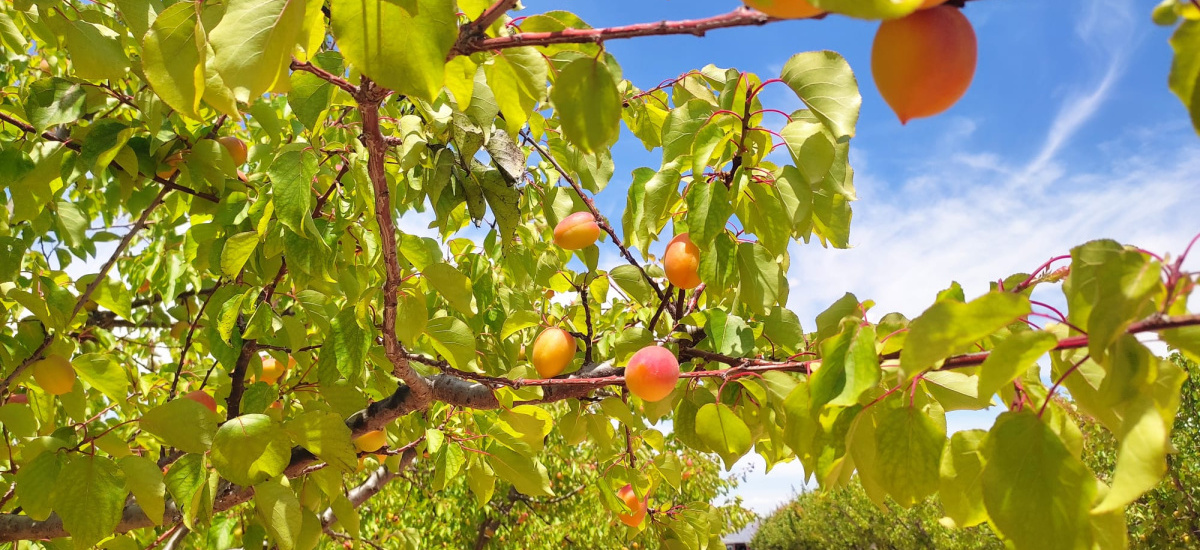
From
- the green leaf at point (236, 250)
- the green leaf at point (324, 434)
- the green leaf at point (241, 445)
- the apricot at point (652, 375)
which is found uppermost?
the green leaf at point (236, 250)

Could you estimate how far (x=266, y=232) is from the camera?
59.1 inches

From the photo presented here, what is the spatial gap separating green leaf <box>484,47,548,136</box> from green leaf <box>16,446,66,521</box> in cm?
110

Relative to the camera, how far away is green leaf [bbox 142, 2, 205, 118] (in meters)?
0.69

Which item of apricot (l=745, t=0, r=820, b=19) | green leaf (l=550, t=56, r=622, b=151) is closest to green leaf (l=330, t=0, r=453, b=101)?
green leaf (l=550, t=56, r=622, b=151)

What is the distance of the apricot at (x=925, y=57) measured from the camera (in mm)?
574

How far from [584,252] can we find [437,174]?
0.55 metres

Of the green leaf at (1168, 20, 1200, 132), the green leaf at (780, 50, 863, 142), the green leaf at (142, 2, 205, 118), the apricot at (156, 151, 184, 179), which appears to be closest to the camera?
the green leaf at (1168, 20, 1200, 132)

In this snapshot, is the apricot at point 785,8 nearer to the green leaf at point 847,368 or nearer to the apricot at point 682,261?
the green leaf at point 847,368

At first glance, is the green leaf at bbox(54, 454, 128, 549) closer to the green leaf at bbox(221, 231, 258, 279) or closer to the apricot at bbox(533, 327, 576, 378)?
the green leaf at bbox(221, 231, 258, 279)

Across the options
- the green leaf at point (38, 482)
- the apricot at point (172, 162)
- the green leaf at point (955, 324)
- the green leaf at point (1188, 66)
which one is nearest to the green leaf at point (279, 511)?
the green leaf at point (38, 482)

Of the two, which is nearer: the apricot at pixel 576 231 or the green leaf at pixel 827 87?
the green leaf at pixel 827 87

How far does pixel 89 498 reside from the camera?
4.09ft

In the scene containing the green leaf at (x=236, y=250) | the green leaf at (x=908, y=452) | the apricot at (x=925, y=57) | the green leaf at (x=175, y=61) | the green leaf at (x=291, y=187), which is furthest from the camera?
the green leaf at (x=236, y=250)

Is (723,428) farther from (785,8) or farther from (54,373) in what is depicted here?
(54,373)
